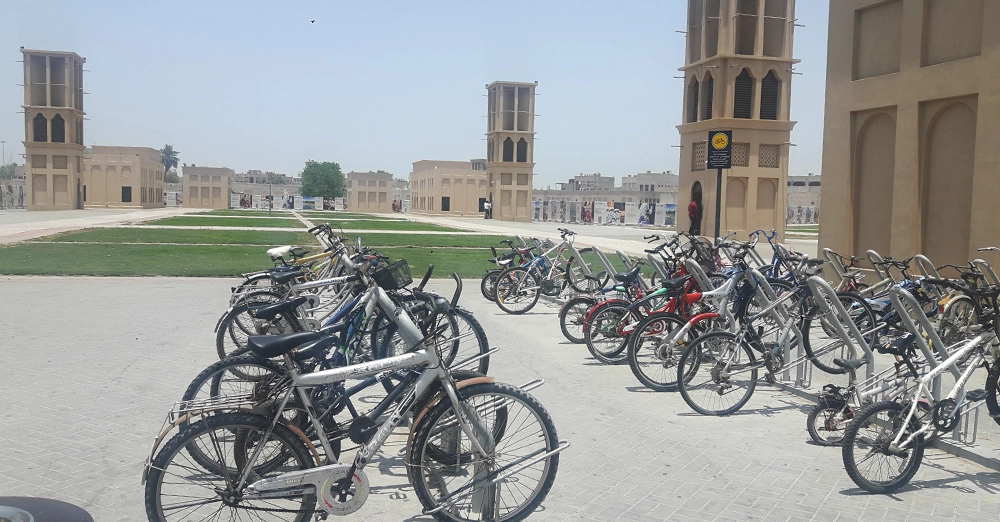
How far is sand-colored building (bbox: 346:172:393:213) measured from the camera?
110312mm

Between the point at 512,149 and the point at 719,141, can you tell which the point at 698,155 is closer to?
the point at 719,141

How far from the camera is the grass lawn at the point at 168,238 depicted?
28500mm

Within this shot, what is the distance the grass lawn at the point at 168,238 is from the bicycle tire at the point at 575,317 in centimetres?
1771

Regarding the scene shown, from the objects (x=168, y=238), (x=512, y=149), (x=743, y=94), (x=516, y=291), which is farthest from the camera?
(x=512, y=149)

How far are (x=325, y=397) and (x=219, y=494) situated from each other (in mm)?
698

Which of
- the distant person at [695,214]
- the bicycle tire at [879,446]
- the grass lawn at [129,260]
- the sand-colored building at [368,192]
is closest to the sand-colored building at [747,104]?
the distant person at [695,214]

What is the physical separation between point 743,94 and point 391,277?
31.8 m

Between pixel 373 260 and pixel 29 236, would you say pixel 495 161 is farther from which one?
pixel 373 260

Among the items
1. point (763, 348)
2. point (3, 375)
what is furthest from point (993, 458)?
point (3, 375)


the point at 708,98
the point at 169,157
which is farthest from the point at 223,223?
the point at 169,157

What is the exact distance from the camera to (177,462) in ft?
13.9

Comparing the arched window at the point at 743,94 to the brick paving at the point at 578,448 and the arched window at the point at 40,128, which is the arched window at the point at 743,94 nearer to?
the brick paving at the point at 578,448

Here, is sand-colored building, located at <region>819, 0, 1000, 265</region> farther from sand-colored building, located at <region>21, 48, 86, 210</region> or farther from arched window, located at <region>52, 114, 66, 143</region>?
arched window, located at <region>52, 114, 66, 143</region>

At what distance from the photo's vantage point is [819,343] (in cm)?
1019
